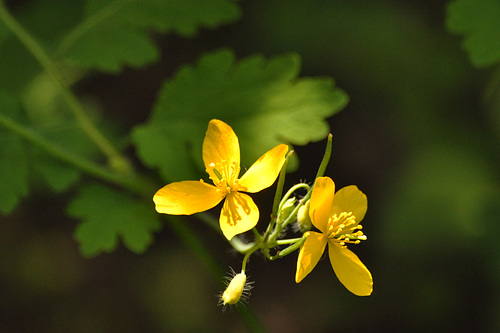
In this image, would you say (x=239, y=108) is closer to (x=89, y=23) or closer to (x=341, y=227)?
(x=341, y=227)

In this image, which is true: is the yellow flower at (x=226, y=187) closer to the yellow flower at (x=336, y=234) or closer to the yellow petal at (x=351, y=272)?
the yellow flower at (x=336, y=234)

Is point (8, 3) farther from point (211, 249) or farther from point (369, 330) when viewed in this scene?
point (369, 330)

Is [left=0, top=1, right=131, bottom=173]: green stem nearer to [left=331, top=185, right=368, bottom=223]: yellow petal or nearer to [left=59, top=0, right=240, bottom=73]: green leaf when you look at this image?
[left=59, top=0, right=240, bottom=73]: green leaf

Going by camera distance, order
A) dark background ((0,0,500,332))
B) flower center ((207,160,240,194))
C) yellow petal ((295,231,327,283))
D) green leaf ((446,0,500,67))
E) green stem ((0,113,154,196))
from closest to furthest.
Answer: yellow petal ((295,231,327,283)) < flower center ((207,160,240,194)) < green leaf ((446,0,500,67)) < green stem ((0,113,154,196)) < dark background ((0,0,500,332))

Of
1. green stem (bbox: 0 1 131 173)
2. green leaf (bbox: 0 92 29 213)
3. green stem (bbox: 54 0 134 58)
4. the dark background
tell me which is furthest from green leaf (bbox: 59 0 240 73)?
the dark background

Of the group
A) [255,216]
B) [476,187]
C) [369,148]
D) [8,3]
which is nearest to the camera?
[255,216]

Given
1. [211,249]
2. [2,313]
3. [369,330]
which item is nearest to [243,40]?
[211,249]

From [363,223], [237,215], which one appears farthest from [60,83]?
[363,223]
